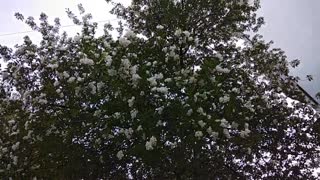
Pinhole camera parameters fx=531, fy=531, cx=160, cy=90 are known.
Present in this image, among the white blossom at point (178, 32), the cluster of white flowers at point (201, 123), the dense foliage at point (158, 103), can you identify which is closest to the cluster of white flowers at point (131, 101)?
the dense foliage at point (158, 103)

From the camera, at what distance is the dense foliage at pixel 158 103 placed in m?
7.10

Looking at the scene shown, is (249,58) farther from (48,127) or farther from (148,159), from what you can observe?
(48,127)

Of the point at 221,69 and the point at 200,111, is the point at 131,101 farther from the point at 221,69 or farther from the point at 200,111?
the point at 221,69

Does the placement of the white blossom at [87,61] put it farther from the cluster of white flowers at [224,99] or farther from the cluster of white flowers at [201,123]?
the cluster of white flowers at [224,99]

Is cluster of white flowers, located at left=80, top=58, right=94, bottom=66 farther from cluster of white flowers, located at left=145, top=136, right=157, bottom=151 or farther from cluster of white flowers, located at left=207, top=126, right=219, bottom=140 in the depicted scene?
cluster of white flowers, located at left=207, top=126, right=219, bottom=140

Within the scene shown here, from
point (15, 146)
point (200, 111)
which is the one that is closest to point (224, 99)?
point (200, 111)

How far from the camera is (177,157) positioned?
6.98 metres

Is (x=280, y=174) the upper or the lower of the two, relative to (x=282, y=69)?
lower

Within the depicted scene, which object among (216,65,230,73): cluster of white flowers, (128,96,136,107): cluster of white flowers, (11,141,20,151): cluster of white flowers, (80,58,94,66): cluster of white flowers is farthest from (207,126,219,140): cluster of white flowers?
(11,141,20,151): cluster of white flowers

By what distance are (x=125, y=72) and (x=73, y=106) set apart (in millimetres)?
973

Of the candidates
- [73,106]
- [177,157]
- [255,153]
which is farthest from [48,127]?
[255,153]

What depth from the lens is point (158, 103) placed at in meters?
7.20

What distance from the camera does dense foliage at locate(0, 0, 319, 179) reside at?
710 centimetres

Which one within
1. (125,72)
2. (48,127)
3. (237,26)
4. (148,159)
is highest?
(237,26)
